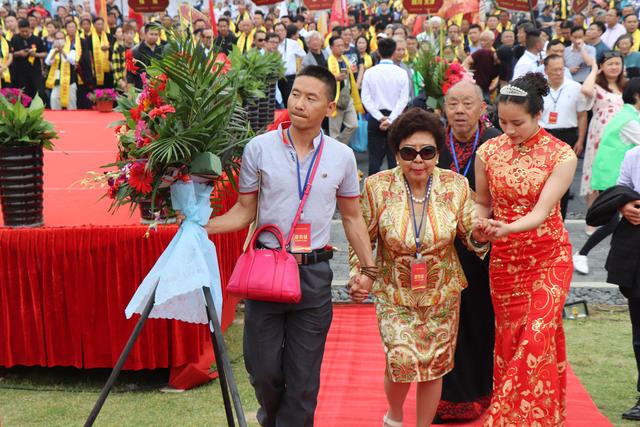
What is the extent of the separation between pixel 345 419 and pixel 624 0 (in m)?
24.2

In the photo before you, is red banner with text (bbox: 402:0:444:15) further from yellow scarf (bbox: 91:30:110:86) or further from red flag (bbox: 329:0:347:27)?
yellow scarf (bbox: 91:30:110:86)

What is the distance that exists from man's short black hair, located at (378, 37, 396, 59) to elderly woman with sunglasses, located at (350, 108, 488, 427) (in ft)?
22.3

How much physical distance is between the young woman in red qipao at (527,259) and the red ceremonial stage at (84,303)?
6.24 feet

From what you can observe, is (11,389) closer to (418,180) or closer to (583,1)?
(418,180)

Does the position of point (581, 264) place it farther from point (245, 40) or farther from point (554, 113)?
point (245, 40)

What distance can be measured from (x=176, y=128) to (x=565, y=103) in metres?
6.59

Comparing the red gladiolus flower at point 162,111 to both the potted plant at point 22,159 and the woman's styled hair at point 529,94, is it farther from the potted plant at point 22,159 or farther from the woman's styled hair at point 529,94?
the potted plant at point 22,159

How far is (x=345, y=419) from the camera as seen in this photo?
5004 millimetres

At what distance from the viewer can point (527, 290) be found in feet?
14.4

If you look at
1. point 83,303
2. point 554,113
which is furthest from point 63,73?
point 83,303

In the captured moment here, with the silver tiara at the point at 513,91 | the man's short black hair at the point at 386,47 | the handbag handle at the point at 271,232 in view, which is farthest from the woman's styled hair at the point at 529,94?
the man's short black hair at the point at 386,47

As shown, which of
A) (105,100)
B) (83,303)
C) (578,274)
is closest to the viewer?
(83,303)

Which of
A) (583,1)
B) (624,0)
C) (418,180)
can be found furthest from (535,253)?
(624,0)

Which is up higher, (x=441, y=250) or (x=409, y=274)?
(x=441, y=250)
